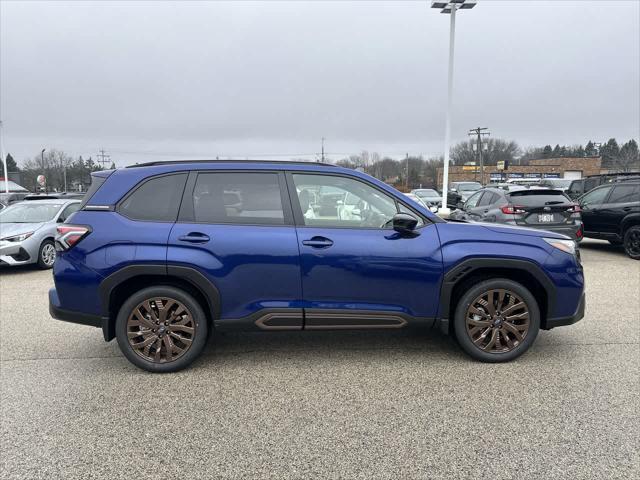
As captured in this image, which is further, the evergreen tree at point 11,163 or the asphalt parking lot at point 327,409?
the evergreen tree at point 11,163

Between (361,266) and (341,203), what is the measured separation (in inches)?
23.7

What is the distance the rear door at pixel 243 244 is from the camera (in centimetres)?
368

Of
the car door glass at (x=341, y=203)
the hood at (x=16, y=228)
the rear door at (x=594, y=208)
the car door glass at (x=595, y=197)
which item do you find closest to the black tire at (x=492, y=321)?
the car door glass at (x=341, y=203)

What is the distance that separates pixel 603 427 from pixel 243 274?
2810 millimetres

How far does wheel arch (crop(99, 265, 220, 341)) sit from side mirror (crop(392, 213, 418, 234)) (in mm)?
1610

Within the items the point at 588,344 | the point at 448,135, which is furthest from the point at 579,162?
the point at 588,344

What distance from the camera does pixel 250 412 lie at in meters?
3.19

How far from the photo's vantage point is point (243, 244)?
145 inches

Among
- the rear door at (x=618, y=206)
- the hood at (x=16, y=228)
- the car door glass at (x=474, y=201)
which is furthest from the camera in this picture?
Answer: the car door glass at (x=474, y=201)

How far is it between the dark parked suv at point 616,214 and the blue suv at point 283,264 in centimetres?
700

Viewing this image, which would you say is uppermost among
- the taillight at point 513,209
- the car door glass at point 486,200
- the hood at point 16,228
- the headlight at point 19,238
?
the car door glass at point 486,200

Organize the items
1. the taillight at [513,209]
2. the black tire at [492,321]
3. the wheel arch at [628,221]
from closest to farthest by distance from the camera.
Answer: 1. the black tire at [492,321]
2. the taillight at [513,209]
3. the wheel arch at [628,221]

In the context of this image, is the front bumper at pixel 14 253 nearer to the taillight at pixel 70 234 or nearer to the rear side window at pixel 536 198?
the taillight at pixel 70 234

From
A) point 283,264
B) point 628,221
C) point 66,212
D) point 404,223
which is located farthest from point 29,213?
point 628,221
